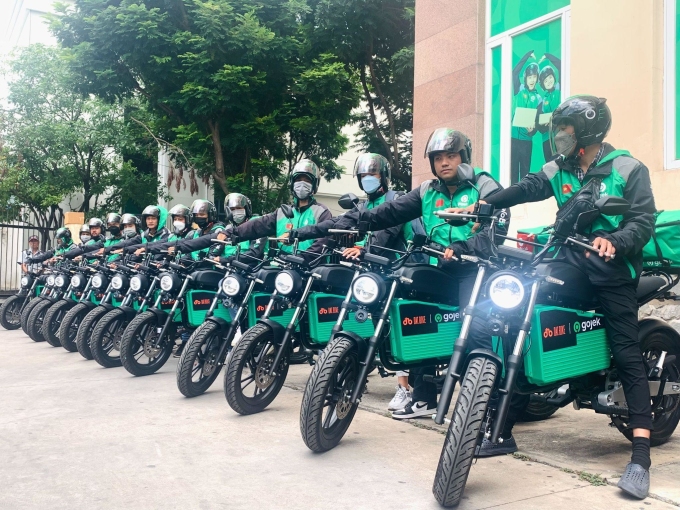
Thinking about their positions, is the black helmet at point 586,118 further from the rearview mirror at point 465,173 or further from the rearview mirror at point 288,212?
the rearview mirror at point 288,212

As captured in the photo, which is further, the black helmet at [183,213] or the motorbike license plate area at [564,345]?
the black helmet at [183,213]

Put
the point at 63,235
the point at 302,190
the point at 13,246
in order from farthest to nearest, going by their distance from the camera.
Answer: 1. the point at 13,246
2. the point at 63,235
3. the point at 302,190

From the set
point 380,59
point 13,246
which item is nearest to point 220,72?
point 380,59

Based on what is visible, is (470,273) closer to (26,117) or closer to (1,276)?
(26,117)

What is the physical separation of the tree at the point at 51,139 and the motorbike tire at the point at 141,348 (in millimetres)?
13629

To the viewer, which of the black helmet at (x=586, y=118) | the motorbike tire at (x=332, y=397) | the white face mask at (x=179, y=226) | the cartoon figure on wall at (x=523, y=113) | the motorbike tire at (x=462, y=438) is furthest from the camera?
the cartoon figure on wall at (x=523, y=113)

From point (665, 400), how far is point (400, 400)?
200 centimetres

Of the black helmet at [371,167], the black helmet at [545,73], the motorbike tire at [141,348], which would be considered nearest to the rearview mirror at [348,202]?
the black helmet at [371,167]

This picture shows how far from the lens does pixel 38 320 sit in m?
11.8

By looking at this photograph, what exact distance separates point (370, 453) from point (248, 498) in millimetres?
1052

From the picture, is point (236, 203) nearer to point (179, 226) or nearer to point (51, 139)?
point (179, 226)

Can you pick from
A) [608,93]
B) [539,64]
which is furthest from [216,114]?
[608,93]

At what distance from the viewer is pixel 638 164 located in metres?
4.02

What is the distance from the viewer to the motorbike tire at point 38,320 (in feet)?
38.4
